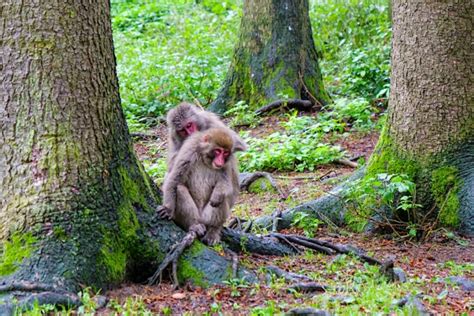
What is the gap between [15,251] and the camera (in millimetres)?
5730

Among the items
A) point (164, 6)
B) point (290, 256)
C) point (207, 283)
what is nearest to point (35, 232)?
point (207, 283)

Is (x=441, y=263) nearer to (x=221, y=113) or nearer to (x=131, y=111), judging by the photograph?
(x=221, y=113)

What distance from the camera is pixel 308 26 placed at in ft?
48.8

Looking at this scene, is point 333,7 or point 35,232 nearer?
point 35,232

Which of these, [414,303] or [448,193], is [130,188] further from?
[448,193]

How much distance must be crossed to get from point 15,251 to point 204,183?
212cm

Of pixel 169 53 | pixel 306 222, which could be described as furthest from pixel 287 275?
pixel 169 53

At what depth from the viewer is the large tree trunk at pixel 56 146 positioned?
576 centimetres

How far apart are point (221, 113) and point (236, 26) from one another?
768cm

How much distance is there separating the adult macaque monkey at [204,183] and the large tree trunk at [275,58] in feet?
24.0

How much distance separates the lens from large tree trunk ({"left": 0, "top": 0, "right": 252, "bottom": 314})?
227 inches

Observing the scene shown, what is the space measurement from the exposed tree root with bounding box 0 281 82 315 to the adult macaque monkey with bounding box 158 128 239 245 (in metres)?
1.64

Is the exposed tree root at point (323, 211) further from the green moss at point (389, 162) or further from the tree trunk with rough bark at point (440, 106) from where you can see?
the tree trunk with rough bark at point (440, 106)

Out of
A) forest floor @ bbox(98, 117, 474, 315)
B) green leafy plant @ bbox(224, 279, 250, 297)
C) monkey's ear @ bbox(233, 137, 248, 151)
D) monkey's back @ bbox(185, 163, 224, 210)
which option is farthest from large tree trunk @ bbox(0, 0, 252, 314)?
monkey's ear @ bbox(233, 137, 248, 151)
